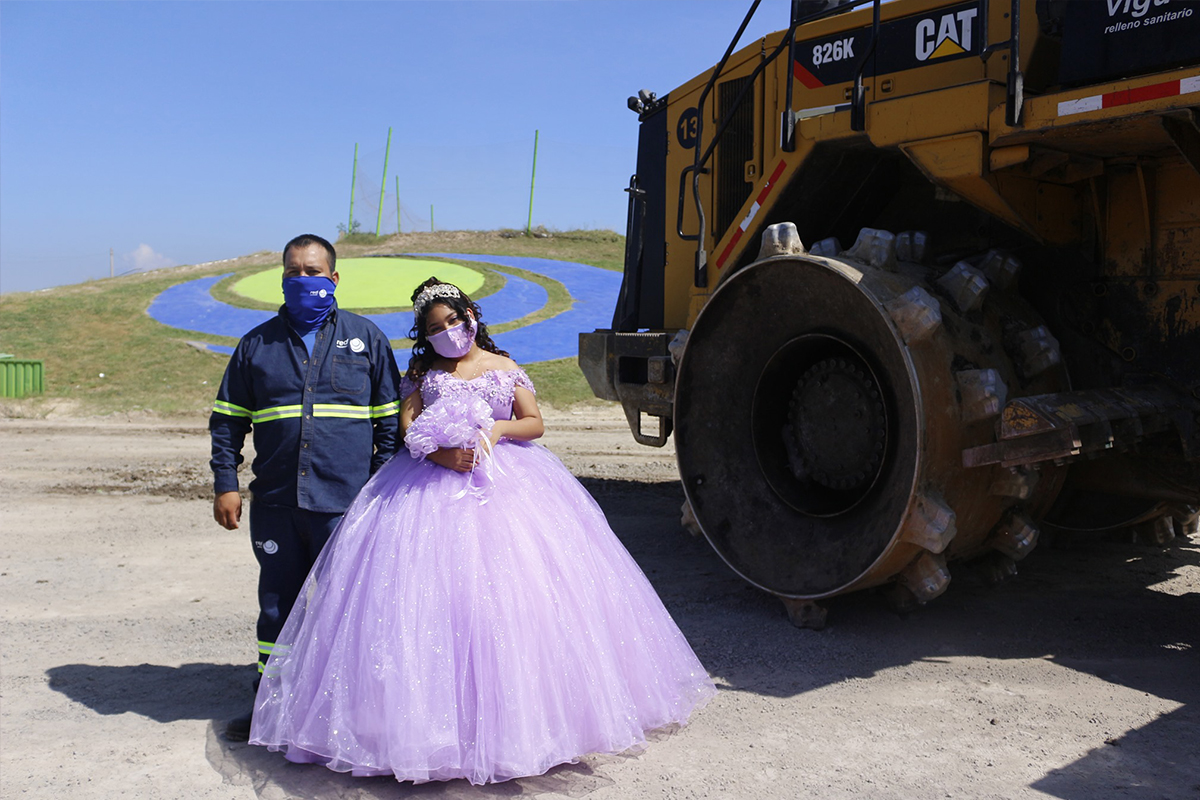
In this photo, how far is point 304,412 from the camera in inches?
152

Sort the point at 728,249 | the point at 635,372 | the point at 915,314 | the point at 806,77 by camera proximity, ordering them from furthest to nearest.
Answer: the point at 635,372, the point at 728,249, the point at 806,77, the point at 915,314

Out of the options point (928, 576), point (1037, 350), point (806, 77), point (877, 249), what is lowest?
point (928, 576)

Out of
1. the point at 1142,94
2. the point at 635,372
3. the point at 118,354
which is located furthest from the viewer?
the point at 118,354

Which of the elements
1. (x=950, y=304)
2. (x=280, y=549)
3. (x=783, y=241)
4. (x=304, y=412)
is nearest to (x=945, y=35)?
(x=783, y=241)

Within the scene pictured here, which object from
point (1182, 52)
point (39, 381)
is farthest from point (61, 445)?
point (1182, 52)

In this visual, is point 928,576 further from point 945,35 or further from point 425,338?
point 945,35

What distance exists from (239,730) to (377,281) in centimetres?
1882

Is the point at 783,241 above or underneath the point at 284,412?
above

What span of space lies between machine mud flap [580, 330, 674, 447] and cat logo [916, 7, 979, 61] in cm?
232

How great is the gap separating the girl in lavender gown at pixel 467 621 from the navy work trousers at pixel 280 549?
33 cm

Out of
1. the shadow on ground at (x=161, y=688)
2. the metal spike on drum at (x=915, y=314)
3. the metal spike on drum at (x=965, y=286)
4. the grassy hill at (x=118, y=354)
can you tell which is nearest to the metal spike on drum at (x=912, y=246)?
the metal spike on drum at (x=965, y=286)

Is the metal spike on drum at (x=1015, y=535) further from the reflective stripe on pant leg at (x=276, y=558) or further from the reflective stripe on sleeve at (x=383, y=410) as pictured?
the reflective stripe on pant leg at (x=276, y=558)

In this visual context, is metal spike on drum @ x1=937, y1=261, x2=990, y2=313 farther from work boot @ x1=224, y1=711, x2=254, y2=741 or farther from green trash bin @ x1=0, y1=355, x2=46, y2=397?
green trash bin @ x1=0, y1=355, x2=46, y2=397

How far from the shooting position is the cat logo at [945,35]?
4.68 m
